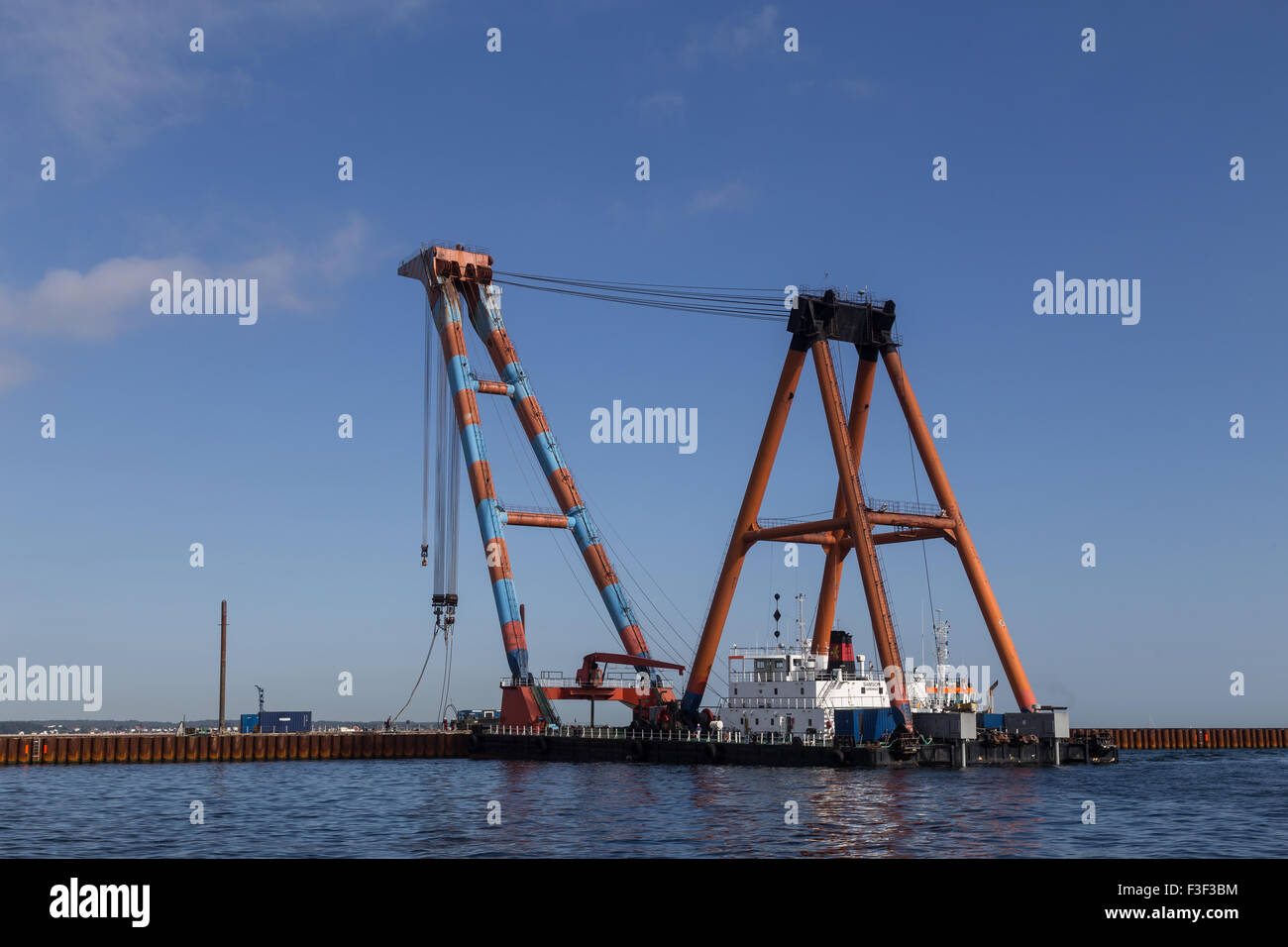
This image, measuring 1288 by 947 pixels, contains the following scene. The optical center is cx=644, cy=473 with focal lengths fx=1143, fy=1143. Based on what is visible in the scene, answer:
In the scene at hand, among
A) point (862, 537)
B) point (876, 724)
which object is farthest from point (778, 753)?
point (862, 537)

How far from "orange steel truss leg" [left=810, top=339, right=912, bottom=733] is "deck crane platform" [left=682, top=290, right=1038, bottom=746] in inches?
1.9

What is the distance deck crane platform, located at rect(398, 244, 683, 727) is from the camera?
238 feet

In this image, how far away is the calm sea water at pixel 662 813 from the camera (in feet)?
93.7

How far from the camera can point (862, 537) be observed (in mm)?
54219

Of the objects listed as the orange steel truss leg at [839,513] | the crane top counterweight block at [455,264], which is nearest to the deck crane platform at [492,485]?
the crane top counterweight block at [455,264]

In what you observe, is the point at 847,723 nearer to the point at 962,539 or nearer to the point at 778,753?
the point at 778,753

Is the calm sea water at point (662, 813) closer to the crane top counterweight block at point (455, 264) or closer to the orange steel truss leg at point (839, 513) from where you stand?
the orange steel truss leg at point (839, 513)

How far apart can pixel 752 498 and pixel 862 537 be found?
847 centimetres

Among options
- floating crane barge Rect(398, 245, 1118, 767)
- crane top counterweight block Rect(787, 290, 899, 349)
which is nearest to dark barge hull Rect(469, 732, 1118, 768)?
floating crane barge Rect(398, 245, 1118, 767)

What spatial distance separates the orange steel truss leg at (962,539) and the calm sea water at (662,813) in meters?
5.13

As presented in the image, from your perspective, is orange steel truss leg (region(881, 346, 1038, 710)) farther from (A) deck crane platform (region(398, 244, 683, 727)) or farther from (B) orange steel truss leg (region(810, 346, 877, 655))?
(A) deck crane platform (region(398, 244, 683, 727))
